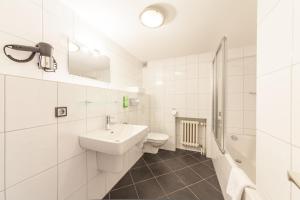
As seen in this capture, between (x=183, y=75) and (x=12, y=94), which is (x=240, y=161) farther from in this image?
(x=12, y=94)

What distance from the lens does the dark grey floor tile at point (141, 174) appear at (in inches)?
72.7

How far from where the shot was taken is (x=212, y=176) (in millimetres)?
1880

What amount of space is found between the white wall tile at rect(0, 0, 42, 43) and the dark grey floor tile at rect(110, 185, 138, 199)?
5.75 ft

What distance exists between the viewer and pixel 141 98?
2637 millimetres

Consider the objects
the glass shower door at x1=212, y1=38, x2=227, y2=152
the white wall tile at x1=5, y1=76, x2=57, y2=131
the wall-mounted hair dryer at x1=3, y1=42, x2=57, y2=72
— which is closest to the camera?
the white wall tile at x1=5, y1=76, x2=57, y2=131

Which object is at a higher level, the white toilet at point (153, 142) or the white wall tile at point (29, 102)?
the white wall tile at point (29, 102)

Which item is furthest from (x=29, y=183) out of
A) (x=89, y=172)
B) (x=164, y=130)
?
(x=164, y=130)

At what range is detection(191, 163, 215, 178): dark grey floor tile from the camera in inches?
75.9

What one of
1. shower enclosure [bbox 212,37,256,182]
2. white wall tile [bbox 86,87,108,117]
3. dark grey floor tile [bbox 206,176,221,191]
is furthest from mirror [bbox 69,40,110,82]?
dark grey floor tile [bbox 206,176,221,191]

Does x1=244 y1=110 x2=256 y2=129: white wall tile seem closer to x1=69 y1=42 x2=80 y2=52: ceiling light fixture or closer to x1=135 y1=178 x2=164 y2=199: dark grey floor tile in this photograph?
x1=135 y1=178 x2=164 y2=199: dark grey floor tile
